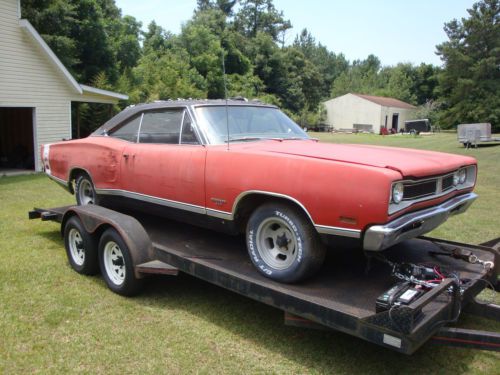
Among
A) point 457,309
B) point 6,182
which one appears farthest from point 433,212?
point 6,182

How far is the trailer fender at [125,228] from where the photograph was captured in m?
4.34

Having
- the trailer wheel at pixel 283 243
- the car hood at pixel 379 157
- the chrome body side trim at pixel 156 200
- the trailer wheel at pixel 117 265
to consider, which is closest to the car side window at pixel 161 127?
the chrome body side trim at pixel 156 200

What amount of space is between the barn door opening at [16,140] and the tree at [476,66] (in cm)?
4856

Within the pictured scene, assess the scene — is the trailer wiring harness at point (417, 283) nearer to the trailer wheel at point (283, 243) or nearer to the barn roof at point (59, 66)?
the trailer wheel at point (283, 243)

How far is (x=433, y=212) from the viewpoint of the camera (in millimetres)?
3588

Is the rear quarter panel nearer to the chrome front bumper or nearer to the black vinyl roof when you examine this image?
the black vinyl roof

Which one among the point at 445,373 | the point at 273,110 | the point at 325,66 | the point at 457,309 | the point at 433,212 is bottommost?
the point at 445,373

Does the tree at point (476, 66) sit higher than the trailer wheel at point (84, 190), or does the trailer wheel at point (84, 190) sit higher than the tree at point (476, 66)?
the tree at point (476, 66)

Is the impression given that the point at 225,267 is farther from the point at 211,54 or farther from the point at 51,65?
the point at 211,54

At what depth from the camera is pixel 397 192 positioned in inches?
127

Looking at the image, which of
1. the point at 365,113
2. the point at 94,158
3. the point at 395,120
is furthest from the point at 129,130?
the point at 395,120

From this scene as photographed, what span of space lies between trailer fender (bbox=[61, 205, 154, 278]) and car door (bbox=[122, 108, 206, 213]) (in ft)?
1.20

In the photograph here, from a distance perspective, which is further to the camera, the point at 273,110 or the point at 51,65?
the point at 51,65

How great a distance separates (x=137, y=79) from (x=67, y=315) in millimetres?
21831
